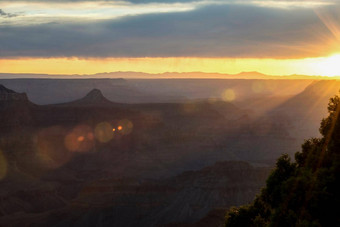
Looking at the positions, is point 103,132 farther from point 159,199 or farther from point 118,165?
point 159,199

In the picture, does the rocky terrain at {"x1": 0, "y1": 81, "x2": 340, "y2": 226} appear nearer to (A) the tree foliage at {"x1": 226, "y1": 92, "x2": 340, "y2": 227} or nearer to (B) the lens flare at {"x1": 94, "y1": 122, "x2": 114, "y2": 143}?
(B) the lens flare at {"x1": 94, "y1": 122, "x2": 114, "y2": 143}

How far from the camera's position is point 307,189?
714 inches

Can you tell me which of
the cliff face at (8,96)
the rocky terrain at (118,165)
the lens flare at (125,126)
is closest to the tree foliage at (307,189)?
the rocky terrain at (118,165)

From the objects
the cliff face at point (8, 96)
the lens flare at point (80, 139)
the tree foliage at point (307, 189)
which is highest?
the cliff face at point (8, 96)

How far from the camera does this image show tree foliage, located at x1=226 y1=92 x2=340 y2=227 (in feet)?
57.9

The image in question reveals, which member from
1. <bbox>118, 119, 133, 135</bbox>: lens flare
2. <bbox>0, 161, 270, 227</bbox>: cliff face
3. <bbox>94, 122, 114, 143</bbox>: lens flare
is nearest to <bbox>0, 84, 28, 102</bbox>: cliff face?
<bbox>94, 122, 114, 143</bbox>: lens flare

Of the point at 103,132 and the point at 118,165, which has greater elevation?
the point at 103,132

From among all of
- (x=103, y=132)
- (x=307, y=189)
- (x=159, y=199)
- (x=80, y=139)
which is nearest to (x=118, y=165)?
(x=80, y=139)

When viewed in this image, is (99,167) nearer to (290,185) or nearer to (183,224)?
(183,224)

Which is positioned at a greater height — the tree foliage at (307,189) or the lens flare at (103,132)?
the lens flare at (103,132)

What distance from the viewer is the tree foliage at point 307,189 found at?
17641 millimetres

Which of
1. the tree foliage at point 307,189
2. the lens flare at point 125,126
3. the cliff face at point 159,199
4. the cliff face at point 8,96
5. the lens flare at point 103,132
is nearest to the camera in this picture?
→ the tree foliage at point 307,189

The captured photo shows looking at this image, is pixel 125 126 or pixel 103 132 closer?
pixel 103 132

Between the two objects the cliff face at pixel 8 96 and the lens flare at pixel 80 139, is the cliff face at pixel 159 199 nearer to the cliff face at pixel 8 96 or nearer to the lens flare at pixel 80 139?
the cliff face at pixel 8 96
